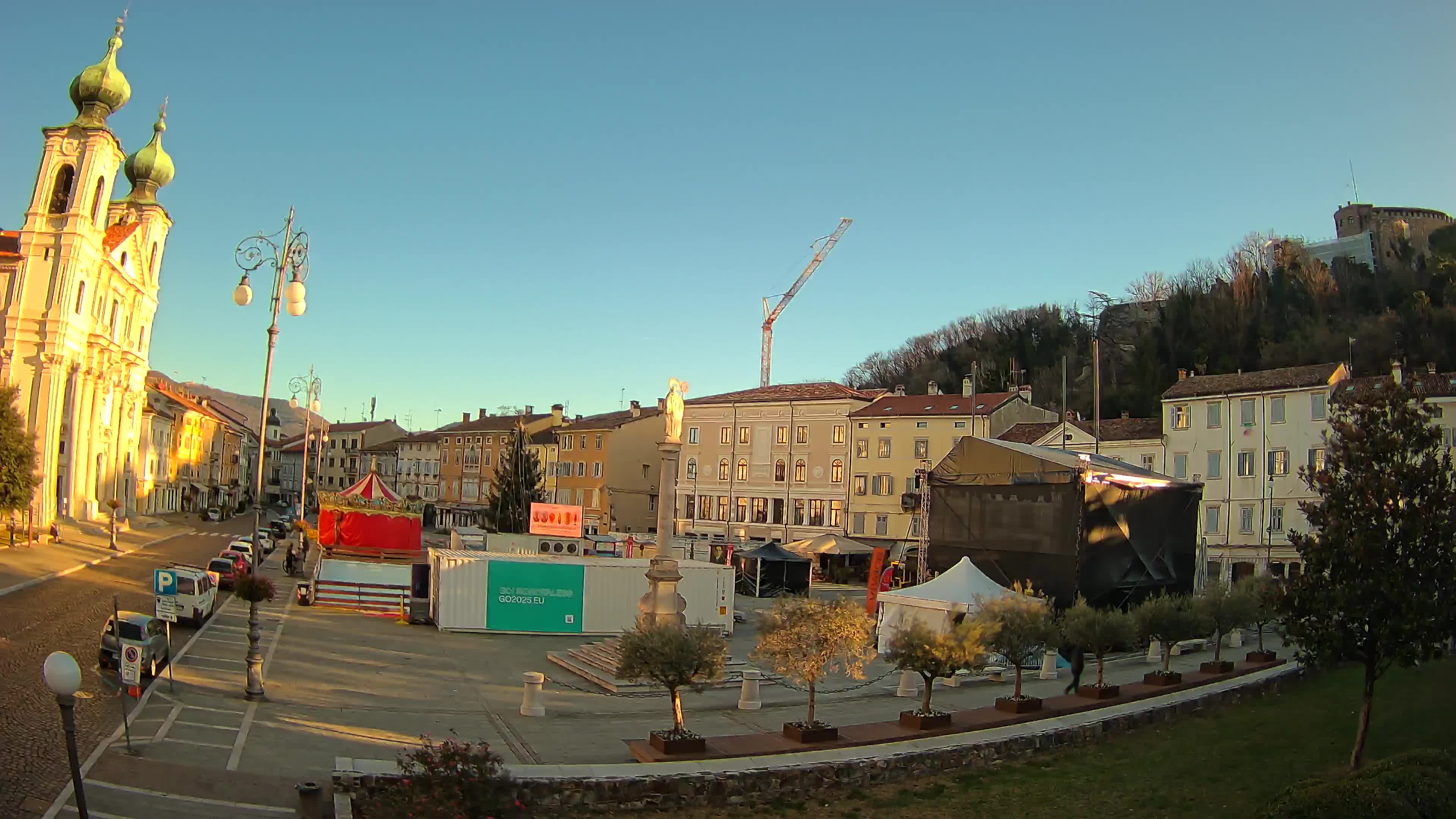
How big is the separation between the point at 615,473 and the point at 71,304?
36139 mm

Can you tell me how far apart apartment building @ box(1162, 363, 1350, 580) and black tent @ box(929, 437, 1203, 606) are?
14103mm

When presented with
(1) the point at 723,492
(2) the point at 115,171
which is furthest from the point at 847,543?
(2) the point at 115,171

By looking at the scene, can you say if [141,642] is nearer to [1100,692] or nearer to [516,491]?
[1100,692]

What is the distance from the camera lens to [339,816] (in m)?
10.6

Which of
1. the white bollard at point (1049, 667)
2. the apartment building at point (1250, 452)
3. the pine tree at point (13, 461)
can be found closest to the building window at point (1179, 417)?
the apartment building at point (1250, 452)

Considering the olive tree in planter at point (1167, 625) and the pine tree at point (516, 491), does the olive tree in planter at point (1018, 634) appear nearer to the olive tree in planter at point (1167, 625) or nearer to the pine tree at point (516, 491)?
the olive tree in planter at point (1167, 625)

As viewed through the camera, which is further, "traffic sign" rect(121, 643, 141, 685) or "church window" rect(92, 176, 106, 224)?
"church window" rect(92, 176, 106, 224)

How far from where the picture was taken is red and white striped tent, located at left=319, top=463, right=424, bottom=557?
44250 millimetres

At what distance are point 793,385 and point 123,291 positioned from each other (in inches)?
1771

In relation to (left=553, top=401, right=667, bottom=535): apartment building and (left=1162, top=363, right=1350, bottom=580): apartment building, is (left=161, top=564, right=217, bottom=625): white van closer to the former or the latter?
(left=1162, top=363, right=1350, bottom=580): apartment building

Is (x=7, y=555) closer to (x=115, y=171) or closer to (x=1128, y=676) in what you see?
(x=115, y=171)

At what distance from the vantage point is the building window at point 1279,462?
45406 millimetres

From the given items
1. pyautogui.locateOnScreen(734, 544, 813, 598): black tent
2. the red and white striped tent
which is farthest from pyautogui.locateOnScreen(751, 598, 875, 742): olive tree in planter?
the red and white striped tent

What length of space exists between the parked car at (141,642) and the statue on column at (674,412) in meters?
10.8
